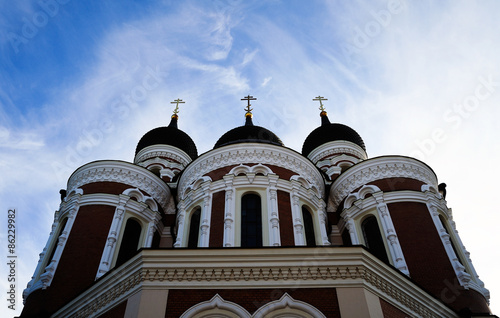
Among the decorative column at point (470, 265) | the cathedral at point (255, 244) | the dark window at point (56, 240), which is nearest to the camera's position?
the cathedral at point (255, 244)

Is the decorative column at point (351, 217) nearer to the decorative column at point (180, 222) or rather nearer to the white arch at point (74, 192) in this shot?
the decorative column at point (180, 222)

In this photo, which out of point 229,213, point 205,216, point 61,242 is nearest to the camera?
point 229,213

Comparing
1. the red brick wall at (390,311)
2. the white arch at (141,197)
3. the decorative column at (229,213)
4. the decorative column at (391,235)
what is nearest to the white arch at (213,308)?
the red brick wall at (390,311)

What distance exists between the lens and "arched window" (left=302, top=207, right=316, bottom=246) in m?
15.8

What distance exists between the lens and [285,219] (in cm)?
1541

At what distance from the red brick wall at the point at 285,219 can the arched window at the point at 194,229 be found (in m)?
3.01

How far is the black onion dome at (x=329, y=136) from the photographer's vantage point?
85.5 feet

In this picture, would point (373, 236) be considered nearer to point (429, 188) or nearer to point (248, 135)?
point (429, 188)

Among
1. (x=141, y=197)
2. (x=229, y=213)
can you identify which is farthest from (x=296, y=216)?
(x=141, y=197)

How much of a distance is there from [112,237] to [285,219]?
6.11 m

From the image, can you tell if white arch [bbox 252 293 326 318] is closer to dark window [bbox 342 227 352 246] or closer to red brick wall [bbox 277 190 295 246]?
red brick wall [bbox 277 190 295 246]

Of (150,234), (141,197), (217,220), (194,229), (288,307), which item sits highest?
(141,197)

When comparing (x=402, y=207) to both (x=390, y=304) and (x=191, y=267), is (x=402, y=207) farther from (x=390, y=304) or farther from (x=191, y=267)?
(x=191, y=267)

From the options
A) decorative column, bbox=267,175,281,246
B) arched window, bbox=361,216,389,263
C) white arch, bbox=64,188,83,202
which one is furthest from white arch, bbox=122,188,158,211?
arched window, bbox=361,216,389,263
